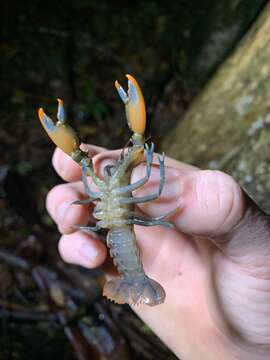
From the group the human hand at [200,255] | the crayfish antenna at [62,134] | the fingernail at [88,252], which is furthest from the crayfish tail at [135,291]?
the crayfish antenna at [62,134]

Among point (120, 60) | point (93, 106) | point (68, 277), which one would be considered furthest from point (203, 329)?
point (120, 60)

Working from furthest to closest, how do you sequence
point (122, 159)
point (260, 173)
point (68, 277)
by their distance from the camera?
point (68, 277) → point (260, 173) → point (122, 159)

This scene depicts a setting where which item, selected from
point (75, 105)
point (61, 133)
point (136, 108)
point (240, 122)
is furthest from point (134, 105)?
point (75, 105)

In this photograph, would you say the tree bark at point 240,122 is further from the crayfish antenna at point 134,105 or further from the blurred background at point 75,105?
the crayfish antenna at point 134,105

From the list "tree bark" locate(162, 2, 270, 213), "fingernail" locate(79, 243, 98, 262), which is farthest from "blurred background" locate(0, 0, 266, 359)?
"fingernail" locate(79, 243, 98, 262)

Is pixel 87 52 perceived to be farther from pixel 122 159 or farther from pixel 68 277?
pixel 122 159
